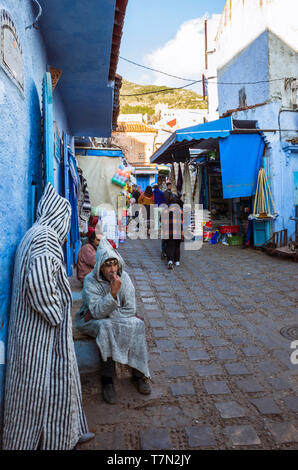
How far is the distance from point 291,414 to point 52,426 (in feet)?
6.29

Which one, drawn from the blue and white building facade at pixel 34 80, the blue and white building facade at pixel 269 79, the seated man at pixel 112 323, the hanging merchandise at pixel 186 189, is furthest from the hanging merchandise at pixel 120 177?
the seated man at pixel 112 323

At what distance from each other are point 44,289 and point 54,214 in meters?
0.60

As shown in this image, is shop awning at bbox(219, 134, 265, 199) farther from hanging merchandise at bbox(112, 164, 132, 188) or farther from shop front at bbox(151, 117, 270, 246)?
hanging merchandise at bbox(112, 164, 132, 188)

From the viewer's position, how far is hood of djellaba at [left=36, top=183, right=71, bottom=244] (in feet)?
7.83

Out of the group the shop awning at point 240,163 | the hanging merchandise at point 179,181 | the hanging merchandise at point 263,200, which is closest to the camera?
the shop awning at point 240,163

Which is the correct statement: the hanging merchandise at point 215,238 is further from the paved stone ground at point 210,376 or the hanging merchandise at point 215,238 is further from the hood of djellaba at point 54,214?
the hood of djellaba at point 54,214

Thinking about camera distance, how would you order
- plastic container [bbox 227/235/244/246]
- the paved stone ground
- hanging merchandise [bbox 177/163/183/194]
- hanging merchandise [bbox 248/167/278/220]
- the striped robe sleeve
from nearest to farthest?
the striped robe sleeve, the paved stone ground, hanging merchandise [bbox 248/167/278/220], plastic container [bbox 227/235/244/246], hanging merchandise [bbox 177/163/183/194]

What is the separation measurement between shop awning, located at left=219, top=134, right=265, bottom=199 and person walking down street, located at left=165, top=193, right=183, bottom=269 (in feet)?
6.34

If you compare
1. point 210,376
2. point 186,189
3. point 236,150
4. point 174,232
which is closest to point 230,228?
point 186,189

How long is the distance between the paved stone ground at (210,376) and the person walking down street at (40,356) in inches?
18.3

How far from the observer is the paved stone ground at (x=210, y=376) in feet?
8.34

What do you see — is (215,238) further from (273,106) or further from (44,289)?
(44,289)

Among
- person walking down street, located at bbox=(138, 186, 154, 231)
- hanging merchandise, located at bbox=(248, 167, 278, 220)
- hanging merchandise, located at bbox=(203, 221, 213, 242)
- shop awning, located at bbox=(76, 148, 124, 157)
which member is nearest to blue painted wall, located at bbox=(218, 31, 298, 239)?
hanging merchandise, located at bbox=(248, 167, 278, 220)

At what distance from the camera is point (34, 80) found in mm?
3562
